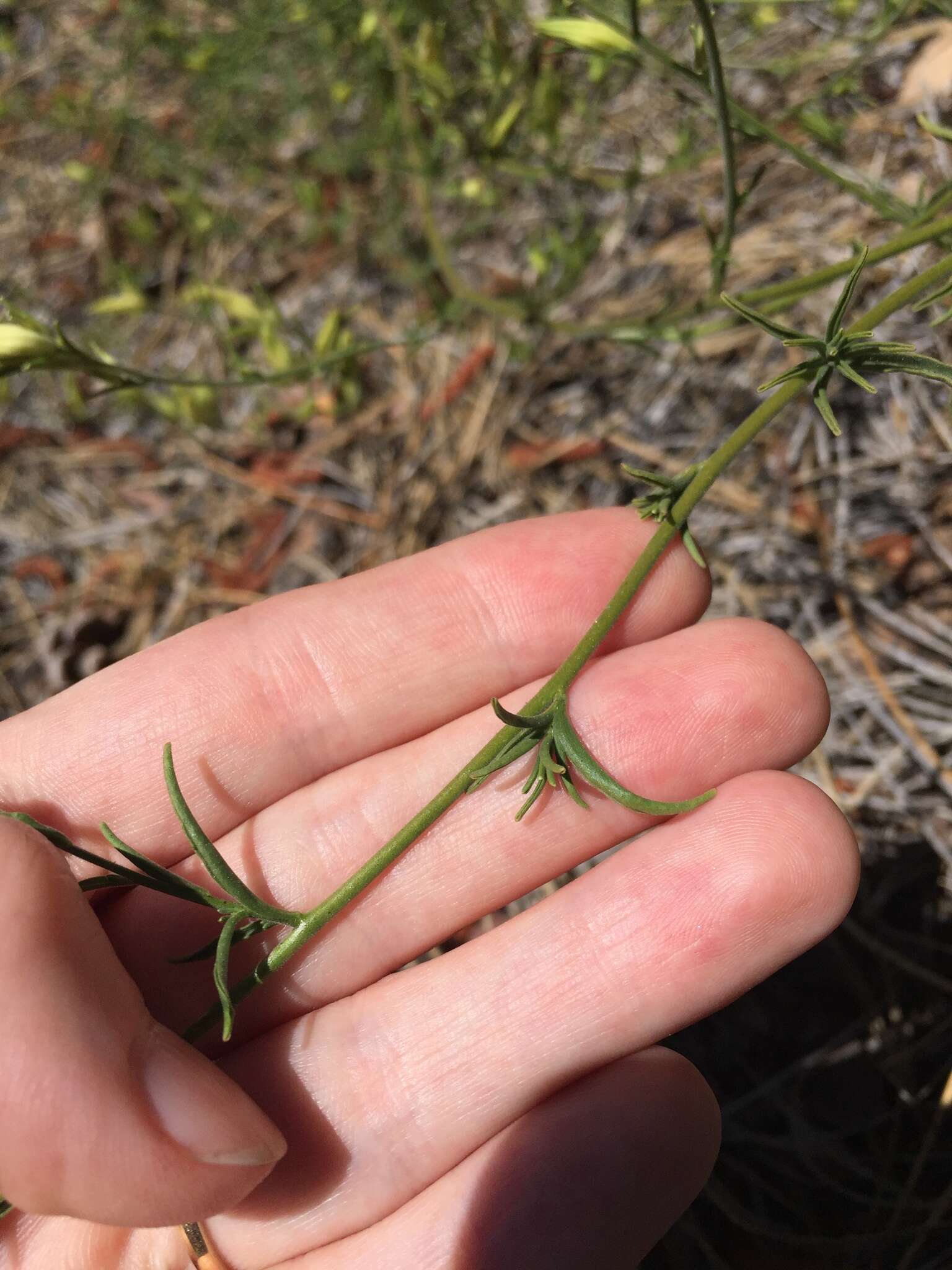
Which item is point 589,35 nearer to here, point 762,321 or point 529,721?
point 762,321

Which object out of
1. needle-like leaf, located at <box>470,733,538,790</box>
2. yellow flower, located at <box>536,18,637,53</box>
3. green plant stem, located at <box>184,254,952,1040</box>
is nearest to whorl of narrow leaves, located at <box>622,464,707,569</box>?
green plant stem, located at <box>184,254,952,1040</box>

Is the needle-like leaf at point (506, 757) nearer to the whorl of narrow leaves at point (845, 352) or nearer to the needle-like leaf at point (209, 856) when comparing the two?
the needle-like leaf at point (209, 856)

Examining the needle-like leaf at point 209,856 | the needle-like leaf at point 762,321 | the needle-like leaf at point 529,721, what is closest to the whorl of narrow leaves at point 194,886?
the needle-like leaf at point 209,856

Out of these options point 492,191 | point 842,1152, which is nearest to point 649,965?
point 842,1152

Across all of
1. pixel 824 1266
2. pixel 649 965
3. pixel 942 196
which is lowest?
pixel 824 1266

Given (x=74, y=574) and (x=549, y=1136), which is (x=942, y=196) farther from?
(x=74, y=574)

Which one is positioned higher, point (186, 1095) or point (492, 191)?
point (492, 191)

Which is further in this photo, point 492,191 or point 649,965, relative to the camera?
point 492,191
